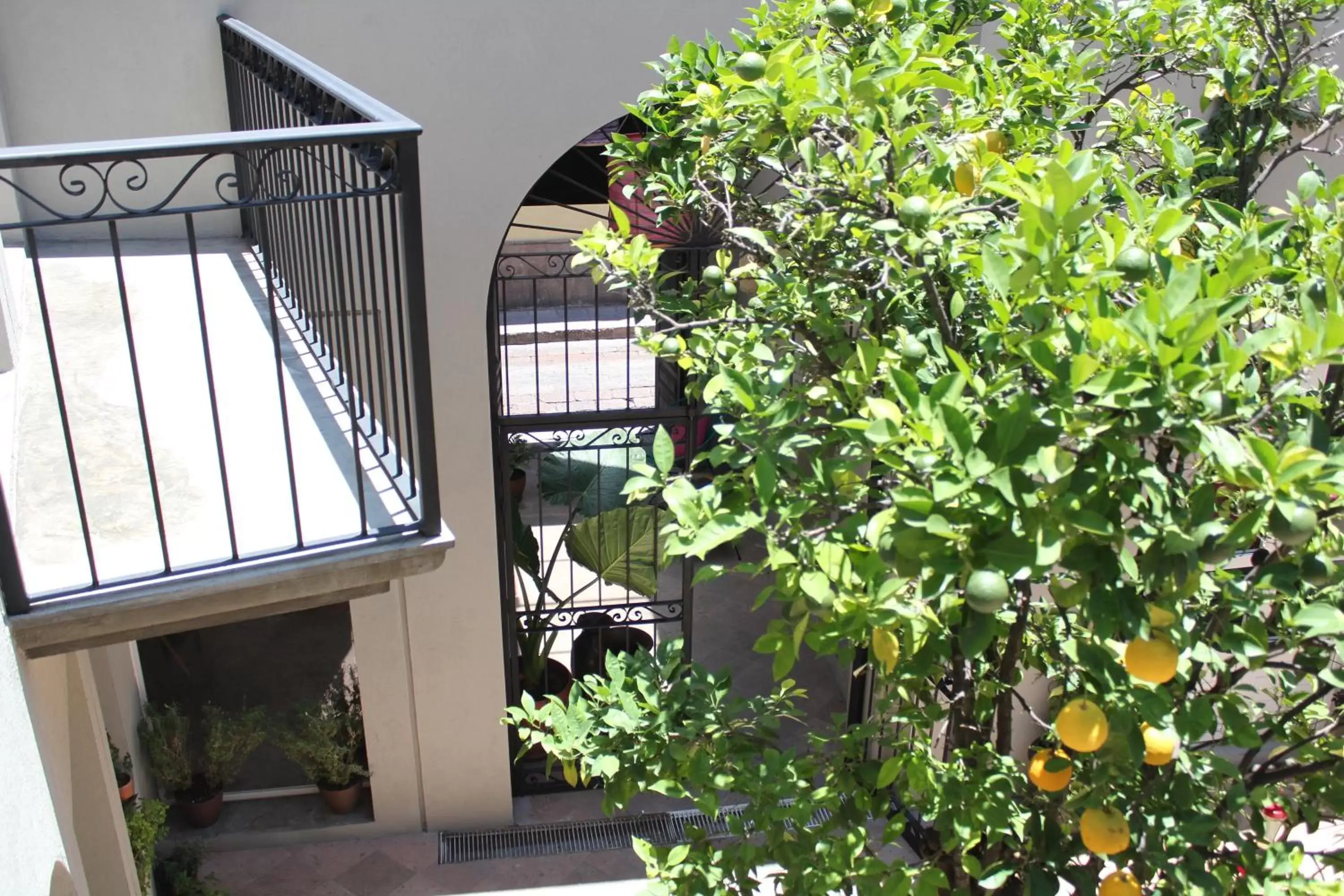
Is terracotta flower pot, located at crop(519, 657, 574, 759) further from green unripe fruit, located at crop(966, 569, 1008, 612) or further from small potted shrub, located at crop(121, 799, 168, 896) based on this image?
green unripe fruit, located at crop(966, 569, 1008, 612)

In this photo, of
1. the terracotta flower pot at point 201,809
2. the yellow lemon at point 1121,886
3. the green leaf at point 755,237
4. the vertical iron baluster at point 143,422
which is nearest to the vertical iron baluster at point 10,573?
the vertical iron baluster at point 143,422

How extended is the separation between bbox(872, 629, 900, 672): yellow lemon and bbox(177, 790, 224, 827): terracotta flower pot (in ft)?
19.9

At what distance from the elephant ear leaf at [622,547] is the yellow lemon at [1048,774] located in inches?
197

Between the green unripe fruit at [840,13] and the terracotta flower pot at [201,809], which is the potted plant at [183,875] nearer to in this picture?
the terracotta flower pot at [201,809]

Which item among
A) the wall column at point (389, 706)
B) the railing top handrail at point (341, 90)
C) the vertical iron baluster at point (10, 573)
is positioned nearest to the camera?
the vertical iron baluster at point (10, 573)

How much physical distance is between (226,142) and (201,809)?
5.56m

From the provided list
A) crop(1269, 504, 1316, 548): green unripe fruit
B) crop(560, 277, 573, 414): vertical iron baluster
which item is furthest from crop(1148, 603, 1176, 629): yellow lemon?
crop(560, 277, 573, 414): vertical iron baluster

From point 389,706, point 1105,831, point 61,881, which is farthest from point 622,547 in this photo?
point 1105,831

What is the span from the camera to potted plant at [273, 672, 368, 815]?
7195mm

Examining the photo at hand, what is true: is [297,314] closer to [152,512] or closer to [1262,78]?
[152,512]

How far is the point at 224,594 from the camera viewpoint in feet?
10.9

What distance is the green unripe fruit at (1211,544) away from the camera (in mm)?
1878

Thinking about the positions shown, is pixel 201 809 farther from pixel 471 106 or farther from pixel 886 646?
pixel 886 646

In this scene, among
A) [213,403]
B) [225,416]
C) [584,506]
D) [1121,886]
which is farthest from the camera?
[584,506]
